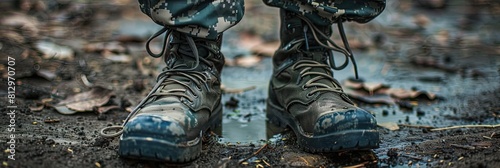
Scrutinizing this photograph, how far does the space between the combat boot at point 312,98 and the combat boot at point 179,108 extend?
0.78ft

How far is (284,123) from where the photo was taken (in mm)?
2258

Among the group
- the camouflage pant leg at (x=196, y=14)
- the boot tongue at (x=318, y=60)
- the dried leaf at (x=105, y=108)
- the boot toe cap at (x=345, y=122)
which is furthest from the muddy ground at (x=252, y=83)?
the camouflage pant leg at (x=196, y=14)

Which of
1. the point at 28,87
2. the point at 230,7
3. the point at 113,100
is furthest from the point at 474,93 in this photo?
the point at 28,87

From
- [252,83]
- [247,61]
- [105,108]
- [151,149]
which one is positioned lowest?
[151,149]

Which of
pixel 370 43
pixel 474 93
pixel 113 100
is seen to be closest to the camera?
pixel 113 100

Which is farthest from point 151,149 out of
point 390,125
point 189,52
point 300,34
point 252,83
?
point 252,83

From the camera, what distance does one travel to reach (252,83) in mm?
3086

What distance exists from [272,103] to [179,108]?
0.58 m

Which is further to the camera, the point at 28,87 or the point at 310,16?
the point at 28,87

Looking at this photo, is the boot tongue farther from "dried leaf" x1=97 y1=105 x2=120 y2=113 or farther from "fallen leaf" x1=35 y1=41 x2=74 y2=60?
"fallen leaf" x1=35 y1=41 x2=74 y2=60

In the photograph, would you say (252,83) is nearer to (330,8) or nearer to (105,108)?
(105,108)

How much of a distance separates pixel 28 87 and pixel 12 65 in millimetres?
342

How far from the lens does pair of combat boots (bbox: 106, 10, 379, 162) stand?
68.3 inches

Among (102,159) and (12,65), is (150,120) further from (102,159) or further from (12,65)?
(12,65)
